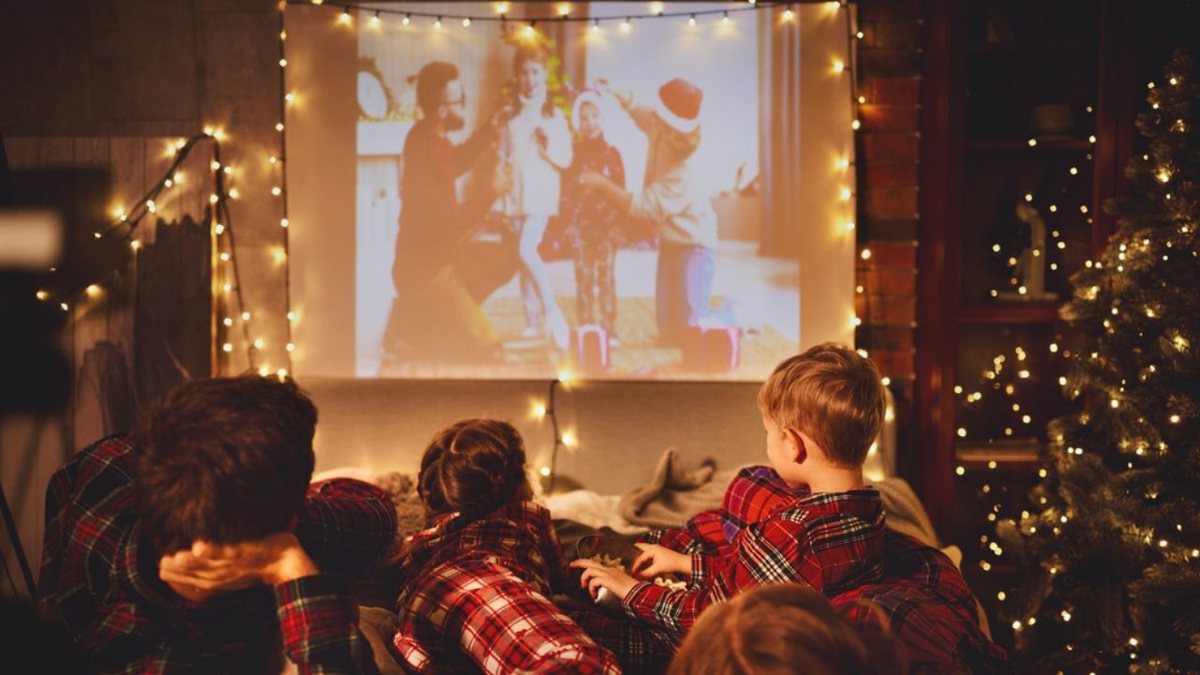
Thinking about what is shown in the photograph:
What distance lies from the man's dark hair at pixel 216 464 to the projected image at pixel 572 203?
7.54ft

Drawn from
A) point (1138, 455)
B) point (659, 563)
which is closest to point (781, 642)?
point (659, 563)

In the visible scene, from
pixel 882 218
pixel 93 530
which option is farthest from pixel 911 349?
pixel 93 530

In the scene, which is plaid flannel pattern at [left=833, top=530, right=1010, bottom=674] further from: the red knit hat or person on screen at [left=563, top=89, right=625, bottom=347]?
the red knit hat

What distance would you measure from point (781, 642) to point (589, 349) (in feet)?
8.90

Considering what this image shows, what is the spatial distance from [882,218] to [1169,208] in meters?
1.11

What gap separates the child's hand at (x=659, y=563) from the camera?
214cm

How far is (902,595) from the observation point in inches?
69.4

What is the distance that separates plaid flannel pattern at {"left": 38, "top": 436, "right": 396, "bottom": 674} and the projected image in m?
2.09

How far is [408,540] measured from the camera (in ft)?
7.04

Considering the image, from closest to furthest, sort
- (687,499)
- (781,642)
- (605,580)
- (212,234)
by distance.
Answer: (781,642) → (605,580) → (687,499) → (212,234)

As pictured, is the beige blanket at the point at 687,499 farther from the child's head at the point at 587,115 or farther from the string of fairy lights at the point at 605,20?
the child's head at the point at 587,115

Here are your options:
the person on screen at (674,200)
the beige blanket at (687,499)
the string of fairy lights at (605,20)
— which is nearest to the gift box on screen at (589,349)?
the string of fairy lights at (605,20)

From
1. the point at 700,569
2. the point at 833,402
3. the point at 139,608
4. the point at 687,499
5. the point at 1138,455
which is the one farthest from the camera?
the point at 687,499

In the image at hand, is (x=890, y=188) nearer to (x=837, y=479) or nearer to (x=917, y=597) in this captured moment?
(x=837, y=479)
